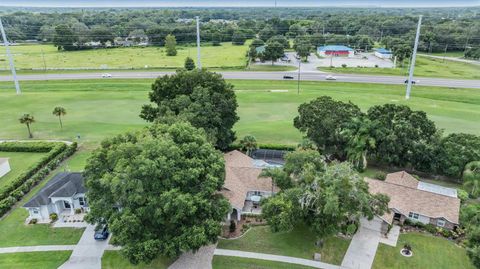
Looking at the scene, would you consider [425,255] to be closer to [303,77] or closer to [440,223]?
[440,223]

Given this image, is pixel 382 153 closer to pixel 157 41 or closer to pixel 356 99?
pixel 356 99

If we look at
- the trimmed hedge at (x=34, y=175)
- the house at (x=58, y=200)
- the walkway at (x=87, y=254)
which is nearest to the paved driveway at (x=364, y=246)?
the walkway at (x=87, y=254)

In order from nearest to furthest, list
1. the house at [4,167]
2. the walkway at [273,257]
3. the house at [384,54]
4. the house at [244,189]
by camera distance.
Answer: the walkway at [273,257] → the house at [244,189] → the house at [4,167] → the house at [384,54]

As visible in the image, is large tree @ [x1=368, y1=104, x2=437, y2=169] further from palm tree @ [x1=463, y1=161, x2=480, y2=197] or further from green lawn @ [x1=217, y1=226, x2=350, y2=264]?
green lawn @ [x1=217, y1=226, x2=350, y2=264]

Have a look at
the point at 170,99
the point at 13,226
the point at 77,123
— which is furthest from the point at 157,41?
the point at 13,226

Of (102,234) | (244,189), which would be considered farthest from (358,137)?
(102,234)

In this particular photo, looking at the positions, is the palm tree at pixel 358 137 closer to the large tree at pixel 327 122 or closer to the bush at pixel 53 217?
the large tree at pixel 327 122
